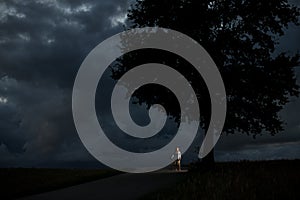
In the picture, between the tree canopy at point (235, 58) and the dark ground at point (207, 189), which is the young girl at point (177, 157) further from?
the dark ground at point (207, 189)

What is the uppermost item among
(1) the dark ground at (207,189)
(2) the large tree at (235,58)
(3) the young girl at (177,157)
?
(2) the large tree at (235,58)

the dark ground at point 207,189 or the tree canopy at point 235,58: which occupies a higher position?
the tree canopy at point 235,58

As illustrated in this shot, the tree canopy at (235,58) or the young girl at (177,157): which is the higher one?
the tree canopy at (235,58)

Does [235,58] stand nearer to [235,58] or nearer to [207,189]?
[235,58]

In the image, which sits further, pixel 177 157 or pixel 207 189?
pixel 177 157

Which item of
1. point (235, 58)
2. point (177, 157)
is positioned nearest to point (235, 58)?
point (235, 58)

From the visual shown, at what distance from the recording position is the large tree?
26.9 m

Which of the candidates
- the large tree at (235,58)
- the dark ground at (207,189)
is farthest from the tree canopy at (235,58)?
the dark ground at (207,189)

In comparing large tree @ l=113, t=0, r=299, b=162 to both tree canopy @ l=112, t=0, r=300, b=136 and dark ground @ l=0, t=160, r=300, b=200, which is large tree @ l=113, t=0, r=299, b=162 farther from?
dark ground @ l=0, t=160, r=300, b=200

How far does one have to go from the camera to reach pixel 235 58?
27.8 meters

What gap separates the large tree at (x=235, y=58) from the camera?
2692 cm

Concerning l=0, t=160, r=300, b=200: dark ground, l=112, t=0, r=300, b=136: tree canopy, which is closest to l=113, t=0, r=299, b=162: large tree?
l=112, t=0, r=300, b=136: tree canopy

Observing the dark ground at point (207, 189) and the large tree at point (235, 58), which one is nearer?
the dark ground at point (207, 189)

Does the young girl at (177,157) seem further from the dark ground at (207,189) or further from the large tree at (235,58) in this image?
the dark ground at (207,189)
